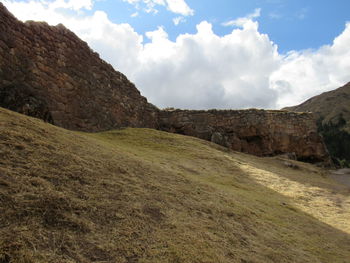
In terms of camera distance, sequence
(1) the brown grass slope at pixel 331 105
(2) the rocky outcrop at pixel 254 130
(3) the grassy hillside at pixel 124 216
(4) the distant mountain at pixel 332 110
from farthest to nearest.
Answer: (1) the brown grass slope at pixel 331 105, (4) the distant mountain at pixel 332 110, (2) the rocky outcrop at pixel 254 130, (3) the grassy hillside at pixel 124 216

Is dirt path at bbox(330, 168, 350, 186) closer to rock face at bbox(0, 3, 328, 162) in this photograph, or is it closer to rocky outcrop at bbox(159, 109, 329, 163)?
rocky outcrop at bbox(159, 109, 329, 163)

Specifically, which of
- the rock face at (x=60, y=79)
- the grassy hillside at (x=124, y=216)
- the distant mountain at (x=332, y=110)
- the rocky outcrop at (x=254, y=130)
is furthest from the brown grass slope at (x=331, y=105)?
the grassy hillside at (x=124, y=216)

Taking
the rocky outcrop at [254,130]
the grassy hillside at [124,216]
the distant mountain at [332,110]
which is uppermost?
the distant mountain at [332,110]

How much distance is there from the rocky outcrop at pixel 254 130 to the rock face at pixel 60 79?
389 cm

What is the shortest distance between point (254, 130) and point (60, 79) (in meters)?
11.4

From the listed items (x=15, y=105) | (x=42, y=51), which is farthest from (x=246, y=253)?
(x=42, y=51)

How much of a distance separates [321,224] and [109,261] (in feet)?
18.1

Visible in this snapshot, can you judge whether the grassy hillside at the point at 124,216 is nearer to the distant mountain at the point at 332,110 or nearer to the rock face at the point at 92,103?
the rock face at the point at 92,103

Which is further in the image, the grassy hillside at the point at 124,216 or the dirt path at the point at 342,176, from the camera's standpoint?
the dirt path at the point at 342,176

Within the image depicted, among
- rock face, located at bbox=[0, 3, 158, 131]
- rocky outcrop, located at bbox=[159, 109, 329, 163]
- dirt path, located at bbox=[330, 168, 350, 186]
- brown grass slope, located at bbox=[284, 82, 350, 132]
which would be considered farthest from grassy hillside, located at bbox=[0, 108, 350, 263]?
brown grass slope, located at bbox=[284, 82, 350, 132]

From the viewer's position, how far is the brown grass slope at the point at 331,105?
83812mm

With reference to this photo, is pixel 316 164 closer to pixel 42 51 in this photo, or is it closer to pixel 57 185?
pixel 42 51

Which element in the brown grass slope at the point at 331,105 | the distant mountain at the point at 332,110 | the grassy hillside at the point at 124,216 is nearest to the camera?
the grassy hillside at the point at 124,216

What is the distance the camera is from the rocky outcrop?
59.0ft
